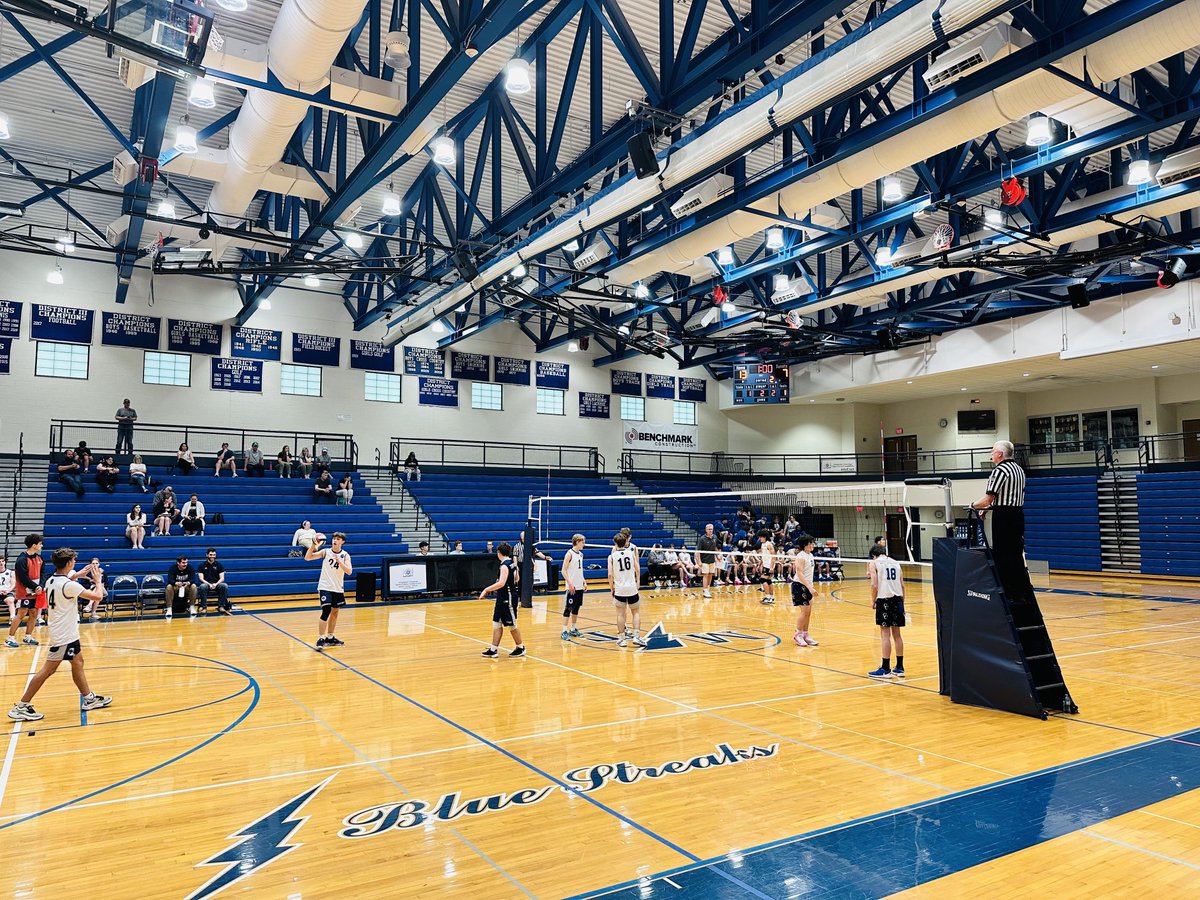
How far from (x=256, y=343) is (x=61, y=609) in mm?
20596

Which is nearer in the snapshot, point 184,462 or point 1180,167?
point 1180,167

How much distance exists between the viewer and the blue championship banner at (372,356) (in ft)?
94.6

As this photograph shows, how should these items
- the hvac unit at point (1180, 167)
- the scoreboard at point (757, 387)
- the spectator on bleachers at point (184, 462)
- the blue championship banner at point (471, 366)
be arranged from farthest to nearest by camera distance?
1. the scoreboard at point (757, 387)
2. the blue championship banner at point (471, 366)
3. the spectator on bleachers at point (184, 462)
4. the hvac unit at point (1180, 167)

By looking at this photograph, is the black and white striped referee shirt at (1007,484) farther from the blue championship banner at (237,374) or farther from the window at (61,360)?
the window at (61,360)

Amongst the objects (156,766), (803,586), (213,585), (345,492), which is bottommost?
(156,766)

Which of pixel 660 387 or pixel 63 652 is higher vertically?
pixel 660 387

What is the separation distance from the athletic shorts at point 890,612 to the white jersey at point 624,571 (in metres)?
3.87

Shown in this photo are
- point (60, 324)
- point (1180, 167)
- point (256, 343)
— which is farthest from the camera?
point (256, 343)

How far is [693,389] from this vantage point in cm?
3706

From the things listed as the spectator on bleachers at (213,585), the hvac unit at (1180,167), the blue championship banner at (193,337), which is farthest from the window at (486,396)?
the hvac unit at (1180,167)

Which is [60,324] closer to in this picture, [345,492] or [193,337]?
[193,337]

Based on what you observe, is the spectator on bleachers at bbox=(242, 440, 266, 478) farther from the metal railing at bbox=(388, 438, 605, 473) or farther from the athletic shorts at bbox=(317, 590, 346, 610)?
the athletic shorts at bbox=(317, 590, 346, 610)

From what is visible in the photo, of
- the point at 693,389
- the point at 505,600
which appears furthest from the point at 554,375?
the point at 505,600

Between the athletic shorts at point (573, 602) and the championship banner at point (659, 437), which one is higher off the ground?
the championship banner at point (659, 437)
